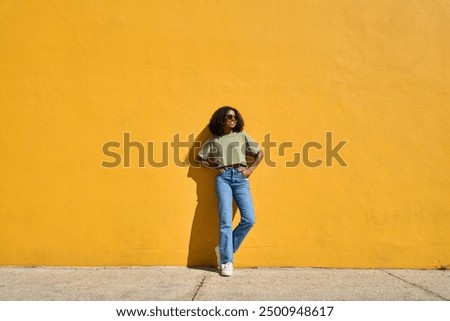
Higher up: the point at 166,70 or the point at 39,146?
the point at 166,70

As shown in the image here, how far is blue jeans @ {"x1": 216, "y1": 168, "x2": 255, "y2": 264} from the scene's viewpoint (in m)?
4.12

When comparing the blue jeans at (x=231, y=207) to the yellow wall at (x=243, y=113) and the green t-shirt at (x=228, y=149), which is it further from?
the yellow wall at (x=243, y=113)

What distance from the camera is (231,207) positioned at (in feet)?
13.7

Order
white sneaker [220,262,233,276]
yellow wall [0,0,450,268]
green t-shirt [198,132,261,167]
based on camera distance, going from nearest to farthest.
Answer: white sneaker [220,262,233,276] < green t-shirt [198,132,261,167] < yellow wall [0,0,450,268]

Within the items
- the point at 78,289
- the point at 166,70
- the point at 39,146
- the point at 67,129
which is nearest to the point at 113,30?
the point at 166,70

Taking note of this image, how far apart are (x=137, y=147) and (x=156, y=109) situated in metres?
0.43

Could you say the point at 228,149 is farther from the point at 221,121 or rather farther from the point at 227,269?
the point at 227,269

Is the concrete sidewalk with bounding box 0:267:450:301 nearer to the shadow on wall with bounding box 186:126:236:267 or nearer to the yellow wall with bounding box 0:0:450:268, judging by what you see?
the shadow on wall with bounding box 186:126:236:267

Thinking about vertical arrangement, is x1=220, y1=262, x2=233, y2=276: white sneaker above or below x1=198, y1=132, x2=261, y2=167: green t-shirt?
below

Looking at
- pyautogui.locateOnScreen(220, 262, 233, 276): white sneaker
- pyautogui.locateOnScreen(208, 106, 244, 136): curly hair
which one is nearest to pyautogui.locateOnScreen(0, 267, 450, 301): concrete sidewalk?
pyautogui.locateOnScreen(220, 262, 233, 276): white sneaker

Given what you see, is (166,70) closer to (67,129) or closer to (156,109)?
(156,109)

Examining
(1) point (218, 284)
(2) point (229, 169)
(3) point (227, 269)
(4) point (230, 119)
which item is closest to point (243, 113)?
(4) point (230, 119)

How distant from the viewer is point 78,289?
Result: 12.0 ft

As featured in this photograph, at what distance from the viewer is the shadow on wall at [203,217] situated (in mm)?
4414
